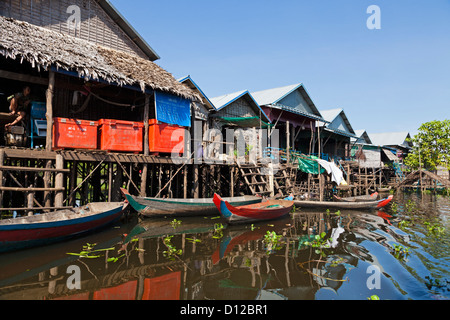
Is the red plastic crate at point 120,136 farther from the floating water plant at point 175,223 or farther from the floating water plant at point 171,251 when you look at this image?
the floating water plant at point 171,251

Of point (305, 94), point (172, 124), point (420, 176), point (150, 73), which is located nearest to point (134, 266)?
point (172, 124)

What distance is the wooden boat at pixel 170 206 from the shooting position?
10.1m

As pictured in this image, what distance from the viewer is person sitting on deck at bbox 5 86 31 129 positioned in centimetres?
853

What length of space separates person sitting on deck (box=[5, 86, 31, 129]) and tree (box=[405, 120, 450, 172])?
98.5 feet

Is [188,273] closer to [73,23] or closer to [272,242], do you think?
[272,242]

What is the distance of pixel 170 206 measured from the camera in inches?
422

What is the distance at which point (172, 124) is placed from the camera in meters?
11.5

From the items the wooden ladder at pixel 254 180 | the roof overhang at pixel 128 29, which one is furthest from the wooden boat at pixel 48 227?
the roof overhang at pixel 128 29

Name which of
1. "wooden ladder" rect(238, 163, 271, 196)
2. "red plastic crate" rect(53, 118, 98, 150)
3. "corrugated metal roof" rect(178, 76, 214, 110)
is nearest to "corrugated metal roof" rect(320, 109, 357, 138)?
"wooden ladder" rect(238, 163, 271, 196)

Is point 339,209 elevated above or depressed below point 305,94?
below

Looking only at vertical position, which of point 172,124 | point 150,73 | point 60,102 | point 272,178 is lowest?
point 272,178
